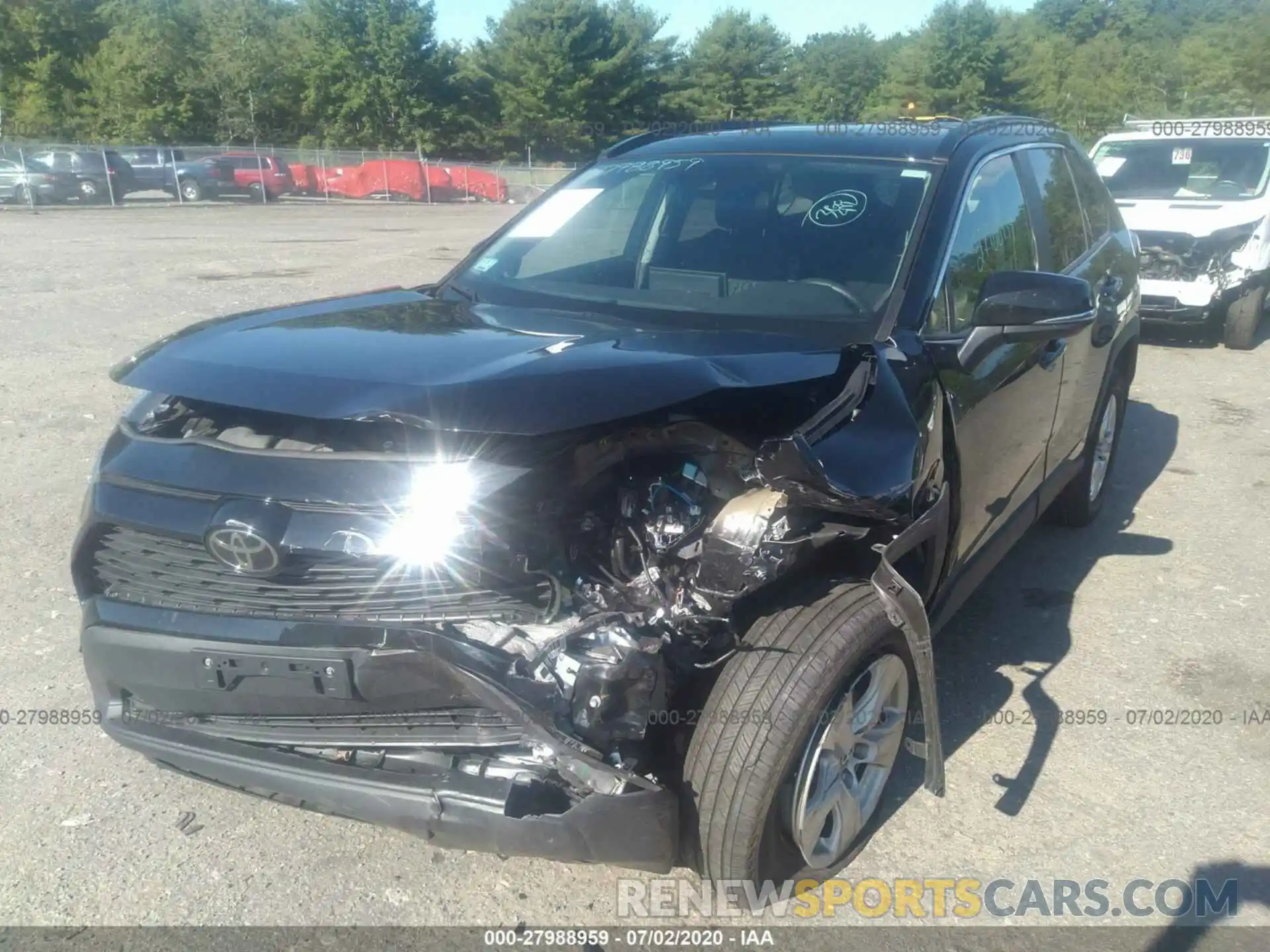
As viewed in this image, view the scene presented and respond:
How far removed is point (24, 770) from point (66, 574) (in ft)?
4.82

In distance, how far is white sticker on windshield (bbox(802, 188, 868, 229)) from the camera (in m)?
3.40

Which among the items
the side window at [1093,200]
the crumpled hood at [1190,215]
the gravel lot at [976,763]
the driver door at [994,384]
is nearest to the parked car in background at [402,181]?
the crumpled hood at [1190,215]

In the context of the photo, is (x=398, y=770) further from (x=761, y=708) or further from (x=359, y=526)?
(x=761, y=708)

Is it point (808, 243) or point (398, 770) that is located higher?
point (808, 243)

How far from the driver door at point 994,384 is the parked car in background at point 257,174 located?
1276 inches

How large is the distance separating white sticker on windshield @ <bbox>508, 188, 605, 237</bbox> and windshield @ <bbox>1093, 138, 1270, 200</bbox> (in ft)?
26.2

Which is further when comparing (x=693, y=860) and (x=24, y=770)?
(x=24, y=770)

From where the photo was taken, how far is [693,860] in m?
2.38

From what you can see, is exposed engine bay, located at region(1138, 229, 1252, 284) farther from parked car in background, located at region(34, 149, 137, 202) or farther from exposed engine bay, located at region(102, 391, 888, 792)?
parked car in background, located at region(34, 149, 137, 202)

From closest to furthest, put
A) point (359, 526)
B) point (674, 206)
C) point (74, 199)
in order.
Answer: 1. point (359, 526)
2. point (674, 206)
3. point (74, 199)

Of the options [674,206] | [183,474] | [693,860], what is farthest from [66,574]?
[693,860]

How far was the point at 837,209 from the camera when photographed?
3.44 m

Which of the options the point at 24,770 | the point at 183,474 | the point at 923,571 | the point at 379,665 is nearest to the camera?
the point at 379,665

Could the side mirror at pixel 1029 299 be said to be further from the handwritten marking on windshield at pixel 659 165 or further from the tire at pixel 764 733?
the handwritten marking on windshield at pixel 659 165
